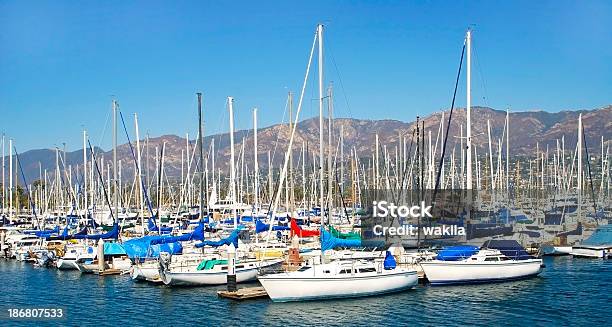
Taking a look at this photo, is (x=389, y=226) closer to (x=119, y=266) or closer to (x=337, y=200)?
(x=119, y=266)

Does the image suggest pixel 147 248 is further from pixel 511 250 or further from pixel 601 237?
pixel 601 237

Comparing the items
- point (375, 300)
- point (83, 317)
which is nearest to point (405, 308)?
point (375, 300)

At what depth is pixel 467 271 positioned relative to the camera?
4003cm

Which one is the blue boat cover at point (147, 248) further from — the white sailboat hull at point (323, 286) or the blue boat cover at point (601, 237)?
the blue boat cover at point (601, 237)

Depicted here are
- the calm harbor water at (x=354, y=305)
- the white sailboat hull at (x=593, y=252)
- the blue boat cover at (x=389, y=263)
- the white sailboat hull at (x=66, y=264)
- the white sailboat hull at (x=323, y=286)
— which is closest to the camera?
the calm harbor water at (x=354, y=305)

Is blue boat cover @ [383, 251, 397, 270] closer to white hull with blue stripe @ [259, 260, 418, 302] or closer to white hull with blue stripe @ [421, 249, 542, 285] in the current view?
white hull with blue stripe @ [259, 260, 418, 302]

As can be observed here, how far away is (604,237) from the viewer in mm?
63875

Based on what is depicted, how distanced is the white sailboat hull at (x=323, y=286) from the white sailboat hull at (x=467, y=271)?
3.71 metres

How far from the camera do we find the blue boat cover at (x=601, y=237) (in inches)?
2341

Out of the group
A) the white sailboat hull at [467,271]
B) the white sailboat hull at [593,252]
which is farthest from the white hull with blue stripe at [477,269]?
the white sailboat hull at [593,252]

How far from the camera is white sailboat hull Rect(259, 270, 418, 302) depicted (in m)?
35.3

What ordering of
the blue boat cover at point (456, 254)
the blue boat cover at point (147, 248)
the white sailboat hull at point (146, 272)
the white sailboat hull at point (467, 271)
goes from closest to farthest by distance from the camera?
the white sailboat hull at point (467, 271) < the blue boat cover at point (456, 254) < the white sailboat hull at point (146, 272) < the blue boat cover at point (147, 248)

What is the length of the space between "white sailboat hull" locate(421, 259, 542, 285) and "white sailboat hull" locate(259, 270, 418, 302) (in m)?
3.71

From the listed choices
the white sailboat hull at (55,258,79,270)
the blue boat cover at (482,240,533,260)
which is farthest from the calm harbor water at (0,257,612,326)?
the white sailboat hull at (55,258,79,270)
